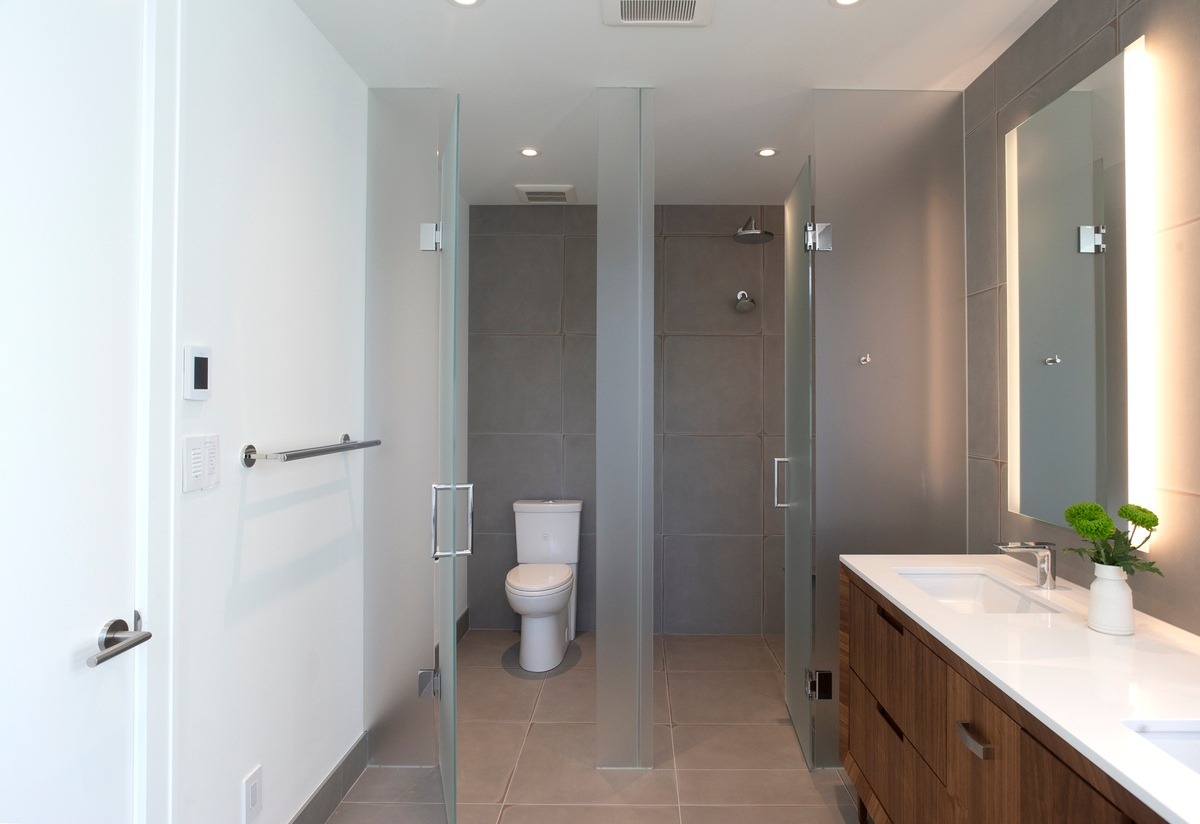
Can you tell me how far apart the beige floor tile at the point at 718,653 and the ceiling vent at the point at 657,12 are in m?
2.96

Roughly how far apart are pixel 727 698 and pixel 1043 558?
5.72ft

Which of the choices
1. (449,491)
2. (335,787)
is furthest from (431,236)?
(335,787)

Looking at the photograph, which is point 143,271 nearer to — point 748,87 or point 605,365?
point 605,365

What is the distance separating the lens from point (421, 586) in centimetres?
249

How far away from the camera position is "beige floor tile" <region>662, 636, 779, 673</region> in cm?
354

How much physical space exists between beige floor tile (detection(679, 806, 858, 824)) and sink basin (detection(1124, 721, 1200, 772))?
138 centimetres

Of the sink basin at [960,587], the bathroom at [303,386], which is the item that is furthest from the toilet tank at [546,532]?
the sink basin at [960,587]

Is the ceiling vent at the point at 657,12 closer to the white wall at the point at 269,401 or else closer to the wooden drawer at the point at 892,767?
the white wall at the point at 269,401

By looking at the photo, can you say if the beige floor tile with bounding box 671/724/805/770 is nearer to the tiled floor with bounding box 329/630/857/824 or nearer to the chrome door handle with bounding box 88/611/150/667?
the tiled floor with bounding box 329/630/857/824

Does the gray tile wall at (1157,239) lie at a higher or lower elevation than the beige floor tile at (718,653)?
higher

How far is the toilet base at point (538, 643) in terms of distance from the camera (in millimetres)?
3463

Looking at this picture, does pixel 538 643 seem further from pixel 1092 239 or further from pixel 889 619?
pixel 1092 239

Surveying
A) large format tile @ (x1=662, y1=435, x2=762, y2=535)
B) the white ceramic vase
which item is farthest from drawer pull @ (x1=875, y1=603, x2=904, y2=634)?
large format tile @ (x1=662, y1=435, x2=762, y2=535)

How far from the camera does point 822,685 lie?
2.54m
